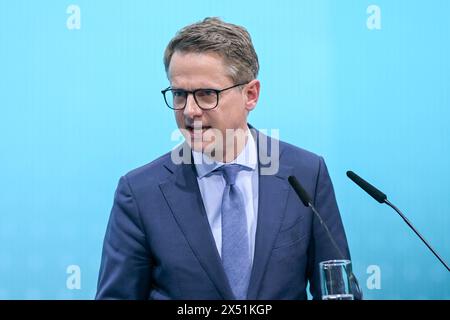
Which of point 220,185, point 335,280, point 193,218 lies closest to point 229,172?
point 220,185

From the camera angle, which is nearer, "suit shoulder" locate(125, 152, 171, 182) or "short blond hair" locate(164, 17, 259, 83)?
"short blond hair" locate(164, 17, 259, 83)

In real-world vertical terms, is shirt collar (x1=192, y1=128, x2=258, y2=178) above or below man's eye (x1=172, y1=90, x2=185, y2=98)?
below

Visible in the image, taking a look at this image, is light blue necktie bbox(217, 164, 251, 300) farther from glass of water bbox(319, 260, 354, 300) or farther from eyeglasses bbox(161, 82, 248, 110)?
glass of water bbox(319, 260, 354, 300)

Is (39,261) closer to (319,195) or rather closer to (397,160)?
(319,195)

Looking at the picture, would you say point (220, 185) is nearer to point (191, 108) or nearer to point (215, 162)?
point (215, 162)

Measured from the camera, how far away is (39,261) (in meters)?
2.44

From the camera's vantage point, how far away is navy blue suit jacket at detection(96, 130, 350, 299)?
5.75ft

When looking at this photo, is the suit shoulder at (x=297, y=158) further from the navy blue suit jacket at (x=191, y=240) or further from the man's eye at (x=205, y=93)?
the man's eye at (x=205, y=93)

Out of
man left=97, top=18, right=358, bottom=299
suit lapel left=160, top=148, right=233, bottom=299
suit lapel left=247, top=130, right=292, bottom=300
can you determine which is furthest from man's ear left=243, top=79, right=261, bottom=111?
suit lapel left=160, top=148, right=233, bottom=299

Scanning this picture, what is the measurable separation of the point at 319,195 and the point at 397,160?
2.40ft

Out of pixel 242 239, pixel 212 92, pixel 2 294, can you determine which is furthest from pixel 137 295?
pixel 2 294

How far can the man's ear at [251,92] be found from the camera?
6.25 feet

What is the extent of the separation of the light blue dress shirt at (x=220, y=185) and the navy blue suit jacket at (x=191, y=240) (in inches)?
0.9

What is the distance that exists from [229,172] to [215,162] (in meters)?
0.06
